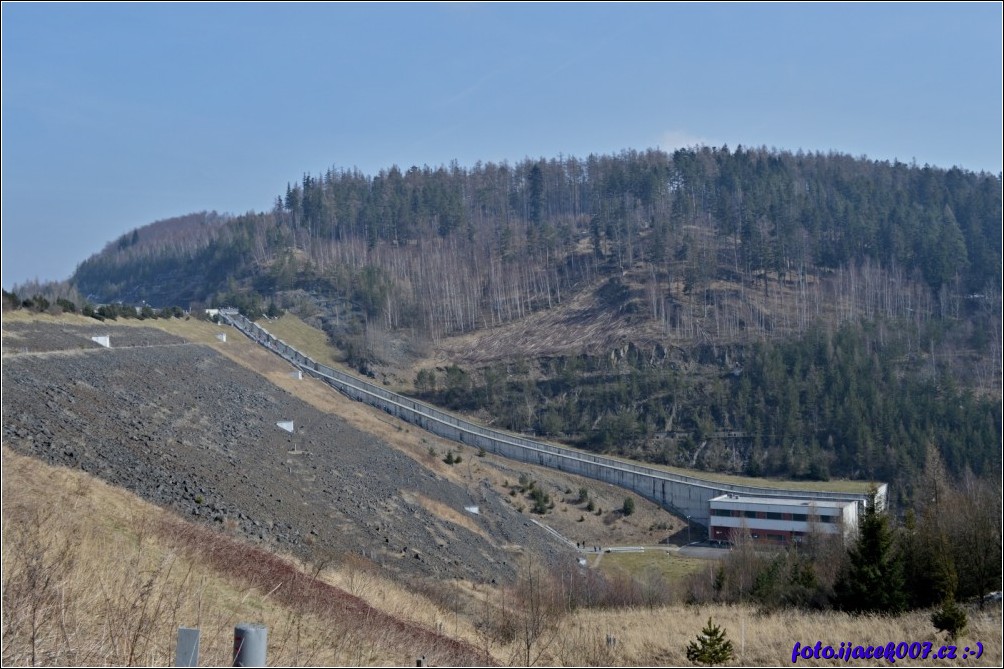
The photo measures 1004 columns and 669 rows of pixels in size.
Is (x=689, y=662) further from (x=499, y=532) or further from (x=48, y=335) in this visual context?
(x=48, y=335)

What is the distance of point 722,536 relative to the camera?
41688mm

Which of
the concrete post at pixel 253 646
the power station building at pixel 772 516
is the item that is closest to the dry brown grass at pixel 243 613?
the concrete post at pixel 253 646

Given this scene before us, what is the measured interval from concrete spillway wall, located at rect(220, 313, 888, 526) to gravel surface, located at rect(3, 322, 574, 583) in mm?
10037

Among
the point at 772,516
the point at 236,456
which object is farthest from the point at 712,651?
the point at 772,516

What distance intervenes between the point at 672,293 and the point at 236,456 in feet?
179

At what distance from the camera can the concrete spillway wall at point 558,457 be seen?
45500mm

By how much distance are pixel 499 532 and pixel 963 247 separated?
61602 millimetres

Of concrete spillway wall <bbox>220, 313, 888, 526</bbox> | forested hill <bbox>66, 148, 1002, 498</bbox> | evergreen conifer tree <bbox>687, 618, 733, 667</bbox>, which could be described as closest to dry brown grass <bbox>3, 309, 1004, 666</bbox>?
evergreen conifer tree <bbox>687, 618, 733, 667</bbox>

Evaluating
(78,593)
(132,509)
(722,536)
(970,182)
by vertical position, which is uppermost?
(970,182)

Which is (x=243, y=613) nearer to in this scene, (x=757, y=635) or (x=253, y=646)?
(x=253, y=646)

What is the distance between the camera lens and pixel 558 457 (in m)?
48.7

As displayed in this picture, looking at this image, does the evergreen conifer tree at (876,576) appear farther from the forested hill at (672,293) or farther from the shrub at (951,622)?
the forested hill at (672,293)

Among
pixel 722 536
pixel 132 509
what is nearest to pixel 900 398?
pixel 722 536

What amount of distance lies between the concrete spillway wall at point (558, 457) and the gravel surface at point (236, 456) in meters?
10.0
